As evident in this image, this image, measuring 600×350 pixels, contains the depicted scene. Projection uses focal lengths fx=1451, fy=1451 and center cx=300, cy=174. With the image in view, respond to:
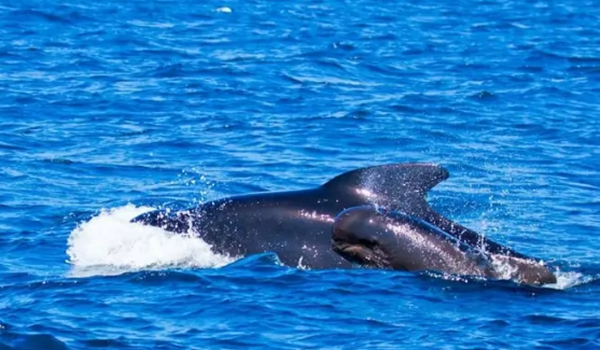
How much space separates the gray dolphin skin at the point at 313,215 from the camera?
15266 mm

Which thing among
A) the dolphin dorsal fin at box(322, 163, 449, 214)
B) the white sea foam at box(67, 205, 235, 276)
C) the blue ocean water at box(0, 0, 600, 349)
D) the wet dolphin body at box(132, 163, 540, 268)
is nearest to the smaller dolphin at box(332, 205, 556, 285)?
the blue ocean water at box(0, 0, 600, 349)

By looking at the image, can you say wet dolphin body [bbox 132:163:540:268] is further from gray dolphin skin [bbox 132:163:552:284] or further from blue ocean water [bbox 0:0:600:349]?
blue ocean water [bbox 0:0:600:349]

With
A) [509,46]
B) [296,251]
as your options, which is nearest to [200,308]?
[296,251]

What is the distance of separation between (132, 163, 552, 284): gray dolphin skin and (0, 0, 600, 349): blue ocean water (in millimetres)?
247

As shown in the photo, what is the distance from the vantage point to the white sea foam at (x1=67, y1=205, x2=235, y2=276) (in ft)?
51.0

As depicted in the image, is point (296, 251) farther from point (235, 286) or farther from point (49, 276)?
point (49, 276)

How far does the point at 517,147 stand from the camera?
23219 millimetres

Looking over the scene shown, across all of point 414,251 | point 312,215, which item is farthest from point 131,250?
point 414,251

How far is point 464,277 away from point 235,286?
2275 millimetres

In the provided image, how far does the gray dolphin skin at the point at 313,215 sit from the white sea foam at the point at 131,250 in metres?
0.20

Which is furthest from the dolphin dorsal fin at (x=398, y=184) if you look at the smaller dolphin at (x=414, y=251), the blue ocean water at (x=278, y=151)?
the blue ocean water at (x=278, y=151)

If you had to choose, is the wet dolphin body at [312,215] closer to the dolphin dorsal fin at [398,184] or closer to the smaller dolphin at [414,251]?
the dolphin dorsal fin at [398,184]

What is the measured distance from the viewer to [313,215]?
15.6 metres

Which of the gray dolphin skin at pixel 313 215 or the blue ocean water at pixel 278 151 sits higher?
the gray dolphin skin at pixel 313 215
